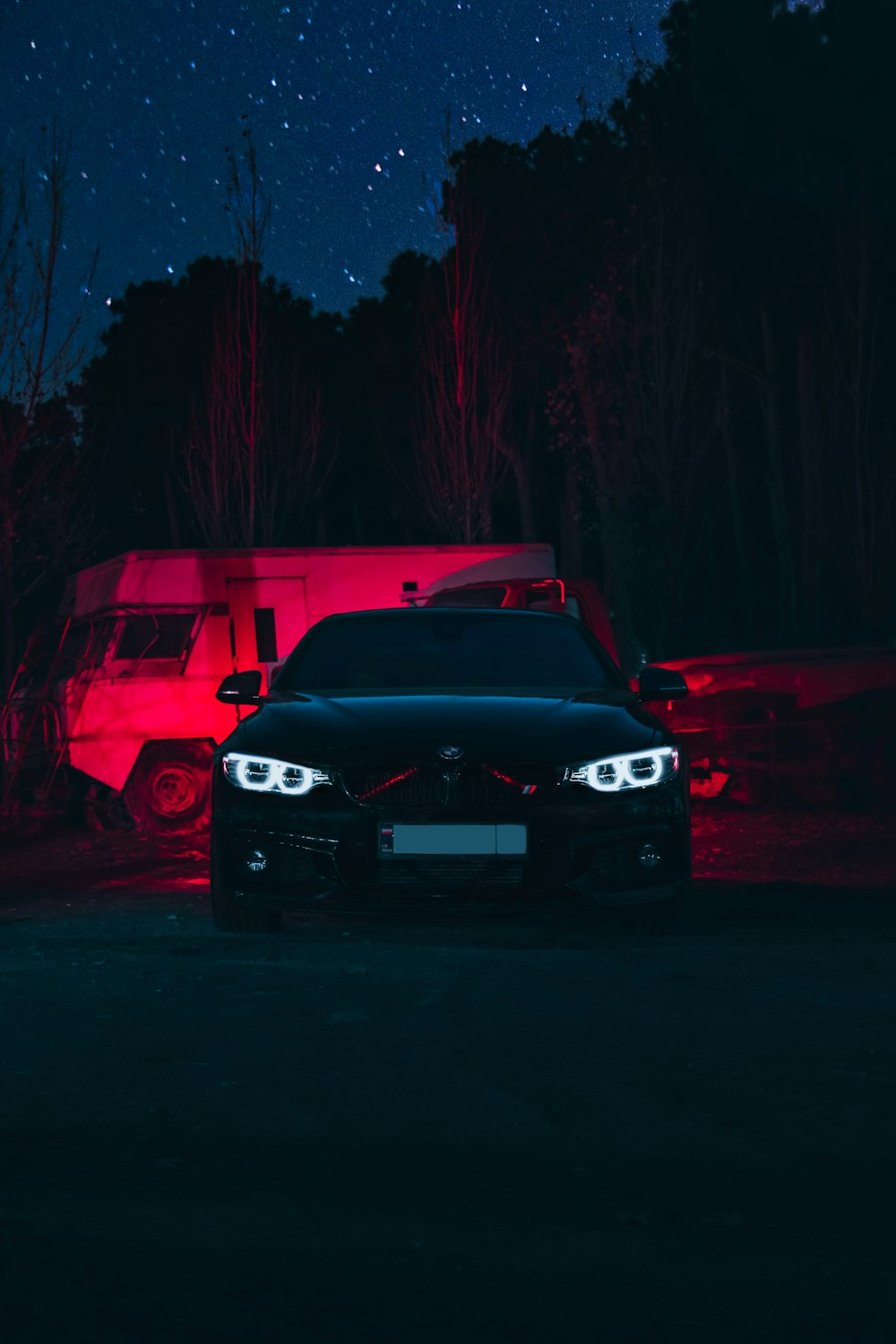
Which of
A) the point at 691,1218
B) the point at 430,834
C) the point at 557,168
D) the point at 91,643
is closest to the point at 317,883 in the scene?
the point at 430,834

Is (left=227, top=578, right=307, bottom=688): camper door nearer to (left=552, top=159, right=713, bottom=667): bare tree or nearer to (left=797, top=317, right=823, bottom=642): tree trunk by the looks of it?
(left=552, top=159, right=713, bottom=667): bare tree

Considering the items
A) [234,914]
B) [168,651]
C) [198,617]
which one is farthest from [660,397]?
[234,914]

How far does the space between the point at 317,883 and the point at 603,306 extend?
108 ft

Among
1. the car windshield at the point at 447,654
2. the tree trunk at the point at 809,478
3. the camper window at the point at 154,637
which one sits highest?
the tree trunk at the point at 809,478

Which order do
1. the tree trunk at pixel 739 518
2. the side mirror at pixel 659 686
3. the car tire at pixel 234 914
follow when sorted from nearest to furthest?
the car tire at pixel 234 914 → the side mirror at pixel 659 686 → the tree trunk at pixel 739 518

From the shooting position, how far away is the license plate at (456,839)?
262 inches

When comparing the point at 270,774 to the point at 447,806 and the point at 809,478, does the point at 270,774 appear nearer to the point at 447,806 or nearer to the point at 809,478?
the point at 447,806

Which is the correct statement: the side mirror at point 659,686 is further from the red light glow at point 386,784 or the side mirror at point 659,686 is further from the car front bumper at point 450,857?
the red light glow at point 386,784

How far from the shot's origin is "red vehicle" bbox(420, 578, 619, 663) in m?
14.5

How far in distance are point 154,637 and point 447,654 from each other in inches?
277

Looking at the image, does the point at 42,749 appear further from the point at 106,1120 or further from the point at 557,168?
the point at 557,168

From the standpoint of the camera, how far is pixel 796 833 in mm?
13469

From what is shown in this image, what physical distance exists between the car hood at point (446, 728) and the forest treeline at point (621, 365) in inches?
463

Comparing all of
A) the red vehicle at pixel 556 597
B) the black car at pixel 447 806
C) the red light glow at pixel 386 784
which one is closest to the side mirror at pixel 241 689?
the black car at pixel 447 806
